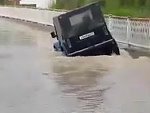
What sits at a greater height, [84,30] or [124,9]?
[84,30]

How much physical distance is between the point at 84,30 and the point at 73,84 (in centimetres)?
580

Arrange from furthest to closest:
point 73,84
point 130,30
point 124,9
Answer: point 124,9 → point 130,30 → point 73,84

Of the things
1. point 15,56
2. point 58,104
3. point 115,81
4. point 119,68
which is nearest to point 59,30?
point 15,56

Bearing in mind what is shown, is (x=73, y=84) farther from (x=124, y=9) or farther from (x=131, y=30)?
(x=124, y=9)

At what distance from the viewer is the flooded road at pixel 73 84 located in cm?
1068

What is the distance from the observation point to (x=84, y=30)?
19.3 m

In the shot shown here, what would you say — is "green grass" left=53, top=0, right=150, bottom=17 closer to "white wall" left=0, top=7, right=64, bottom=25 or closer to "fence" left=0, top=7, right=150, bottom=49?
"white wall" left=0, top=7, right=64, bottom=25

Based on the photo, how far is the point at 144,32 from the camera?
22.8 meters

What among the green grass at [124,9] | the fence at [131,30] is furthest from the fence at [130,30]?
the green grass at [124,9]

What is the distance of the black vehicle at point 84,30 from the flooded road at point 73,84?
42 centimetres

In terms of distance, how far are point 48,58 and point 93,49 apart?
1.54 meters

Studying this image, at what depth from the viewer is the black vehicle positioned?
63.3ft

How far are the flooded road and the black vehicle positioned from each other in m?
0.42

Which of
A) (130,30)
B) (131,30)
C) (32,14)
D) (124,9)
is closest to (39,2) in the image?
(32,14)
